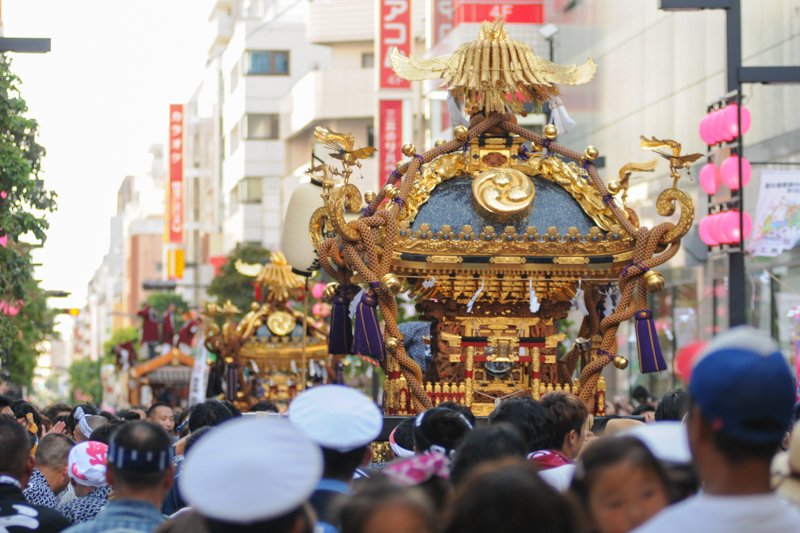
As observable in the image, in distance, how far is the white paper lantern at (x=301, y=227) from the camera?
1788cm

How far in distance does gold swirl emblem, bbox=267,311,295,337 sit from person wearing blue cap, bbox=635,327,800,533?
21.4 metres

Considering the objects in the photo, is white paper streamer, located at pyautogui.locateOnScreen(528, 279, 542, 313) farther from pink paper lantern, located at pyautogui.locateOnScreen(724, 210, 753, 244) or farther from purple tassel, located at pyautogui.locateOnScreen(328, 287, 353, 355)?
pink paper lantern, located at pyautogui.locateOnScreen(724, 210, 753, 244)

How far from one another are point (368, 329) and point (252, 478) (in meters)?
8.02

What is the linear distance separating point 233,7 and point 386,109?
1916 inches

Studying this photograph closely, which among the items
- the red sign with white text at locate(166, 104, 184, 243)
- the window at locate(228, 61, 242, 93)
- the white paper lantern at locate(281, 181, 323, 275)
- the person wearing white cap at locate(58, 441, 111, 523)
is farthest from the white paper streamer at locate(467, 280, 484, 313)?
the red sign with white text at locate(166, 104, 184, 243)

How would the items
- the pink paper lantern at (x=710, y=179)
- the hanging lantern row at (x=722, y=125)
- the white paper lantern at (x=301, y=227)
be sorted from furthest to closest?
the pink paper lantern at (x=710, y=179), the hanging lantern row at (x=722, y=125), the white paper lantern at (x=301, y=227)

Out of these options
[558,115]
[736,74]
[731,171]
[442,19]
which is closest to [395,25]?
[442,19]

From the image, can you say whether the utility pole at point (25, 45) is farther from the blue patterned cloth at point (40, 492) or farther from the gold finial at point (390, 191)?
the blue patterned cloth at point (40, 492)

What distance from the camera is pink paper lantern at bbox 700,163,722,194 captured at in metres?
23.3

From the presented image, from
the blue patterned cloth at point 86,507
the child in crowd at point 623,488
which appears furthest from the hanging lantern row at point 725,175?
the child in crowd at point 623,488

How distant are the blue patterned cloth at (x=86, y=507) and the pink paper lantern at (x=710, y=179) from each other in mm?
15174

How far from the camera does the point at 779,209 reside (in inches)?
920

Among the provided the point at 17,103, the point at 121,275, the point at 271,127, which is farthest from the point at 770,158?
the point at 121,275

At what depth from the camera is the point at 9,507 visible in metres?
7.23
